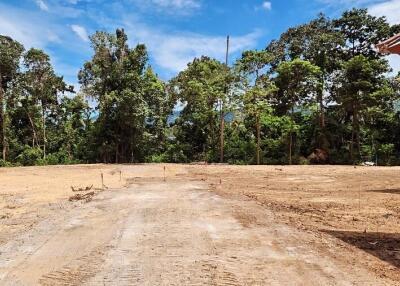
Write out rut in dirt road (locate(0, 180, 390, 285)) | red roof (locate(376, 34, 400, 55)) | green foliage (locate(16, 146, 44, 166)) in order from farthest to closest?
green foliage (locate(16, 146, 44, 166)) < red roof (locate(376, 34, 400, 55)) < rut in dirt road (locate(0, 180, 390, 285))

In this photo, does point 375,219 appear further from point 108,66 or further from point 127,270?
point 108,66

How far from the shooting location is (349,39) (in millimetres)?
35500

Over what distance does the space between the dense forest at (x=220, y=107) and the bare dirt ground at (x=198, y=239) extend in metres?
A: 20.0

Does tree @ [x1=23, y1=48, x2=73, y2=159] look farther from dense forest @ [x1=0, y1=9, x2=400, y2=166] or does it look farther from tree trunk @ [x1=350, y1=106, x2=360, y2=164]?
tree trunk @ [x1=350, y1=106, x2=360, y2=164]

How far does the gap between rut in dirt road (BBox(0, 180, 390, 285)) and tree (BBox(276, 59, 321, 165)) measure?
2444 cm

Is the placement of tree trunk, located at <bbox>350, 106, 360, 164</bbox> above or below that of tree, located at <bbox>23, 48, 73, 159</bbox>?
below

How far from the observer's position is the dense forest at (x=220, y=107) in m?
31.3

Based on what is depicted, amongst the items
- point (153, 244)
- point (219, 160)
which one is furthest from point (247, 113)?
point (153, 244)

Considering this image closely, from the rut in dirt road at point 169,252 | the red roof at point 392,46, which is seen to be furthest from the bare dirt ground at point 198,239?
the red roof at point 392,46

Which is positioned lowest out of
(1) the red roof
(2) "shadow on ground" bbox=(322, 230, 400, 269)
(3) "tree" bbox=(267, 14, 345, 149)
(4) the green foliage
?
(2) "shadow on ground" bbox=(322, 230, 400, 269)

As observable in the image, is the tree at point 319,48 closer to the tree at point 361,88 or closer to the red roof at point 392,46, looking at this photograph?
the tree at point 361,88

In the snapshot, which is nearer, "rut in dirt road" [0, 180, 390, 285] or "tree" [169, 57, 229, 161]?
"rut in dirt road" [0, 180, 390, 285]

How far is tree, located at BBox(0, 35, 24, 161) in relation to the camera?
3256 cm

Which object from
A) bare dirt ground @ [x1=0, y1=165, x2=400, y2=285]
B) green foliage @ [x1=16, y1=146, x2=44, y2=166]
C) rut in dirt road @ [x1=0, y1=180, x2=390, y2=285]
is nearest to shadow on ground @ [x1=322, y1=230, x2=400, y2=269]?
bare dirt ground @ [x1=0, y1=165, x2=400, y2=285]
